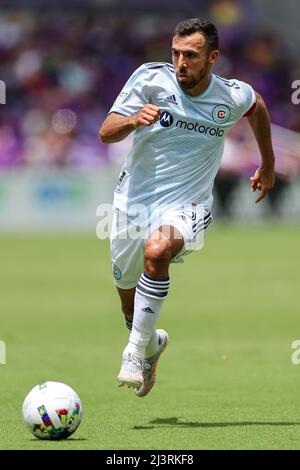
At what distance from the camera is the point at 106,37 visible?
32312mm

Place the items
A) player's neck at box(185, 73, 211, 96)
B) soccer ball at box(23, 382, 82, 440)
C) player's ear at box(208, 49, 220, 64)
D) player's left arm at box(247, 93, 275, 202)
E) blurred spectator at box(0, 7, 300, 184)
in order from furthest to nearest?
blurred spectator at box(0, 7, 300, 184), player's left arm at box(247, 93, 275, 202), player's neck at box(185, 73, 211, 96), player's ear at box(208, 49, 220, 64), soccer ball at box(23, 382, 82, 440)

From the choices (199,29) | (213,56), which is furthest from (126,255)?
(199,29)

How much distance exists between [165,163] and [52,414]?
6.68 feet

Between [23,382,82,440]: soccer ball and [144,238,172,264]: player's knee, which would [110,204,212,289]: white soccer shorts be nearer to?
[144,238,172,264]: player's knee

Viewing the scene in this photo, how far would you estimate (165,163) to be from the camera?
7.87 metres

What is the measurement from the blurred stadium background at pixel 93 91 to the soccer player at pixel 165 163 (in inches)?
692

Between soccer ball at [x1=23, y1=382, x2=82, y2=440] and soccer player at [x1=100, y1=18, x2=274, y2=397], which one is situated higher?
soccer player at [x1=100, y1=18, x2=274, y2=397]

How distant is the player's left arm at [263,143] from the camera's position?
27.0 ft

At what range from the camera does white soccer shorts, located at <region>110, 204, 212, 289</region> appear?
759 centimetres

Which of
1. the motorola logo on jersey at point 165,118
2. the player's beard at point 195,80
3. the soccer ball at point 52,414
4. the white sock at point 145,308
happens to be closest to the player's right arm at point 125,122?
the motorola logo on jersey at point 165,118

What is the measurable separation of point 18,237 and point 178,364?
1484cm

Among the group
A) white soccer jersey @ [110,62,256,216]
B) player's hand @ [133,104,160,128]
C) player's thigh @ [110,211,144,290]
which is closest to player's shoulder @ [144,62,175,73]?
white soccer jersey @ [110,62,256,216]

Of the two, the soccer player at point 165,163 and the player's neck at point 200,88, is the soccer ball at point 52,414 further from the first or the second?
the player's neck at point 200,88

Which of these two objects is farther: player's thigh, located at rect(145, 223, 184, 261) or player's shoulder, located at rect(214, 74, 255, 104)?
player's shoulder, located at rect(214, 74, 255, 104)
